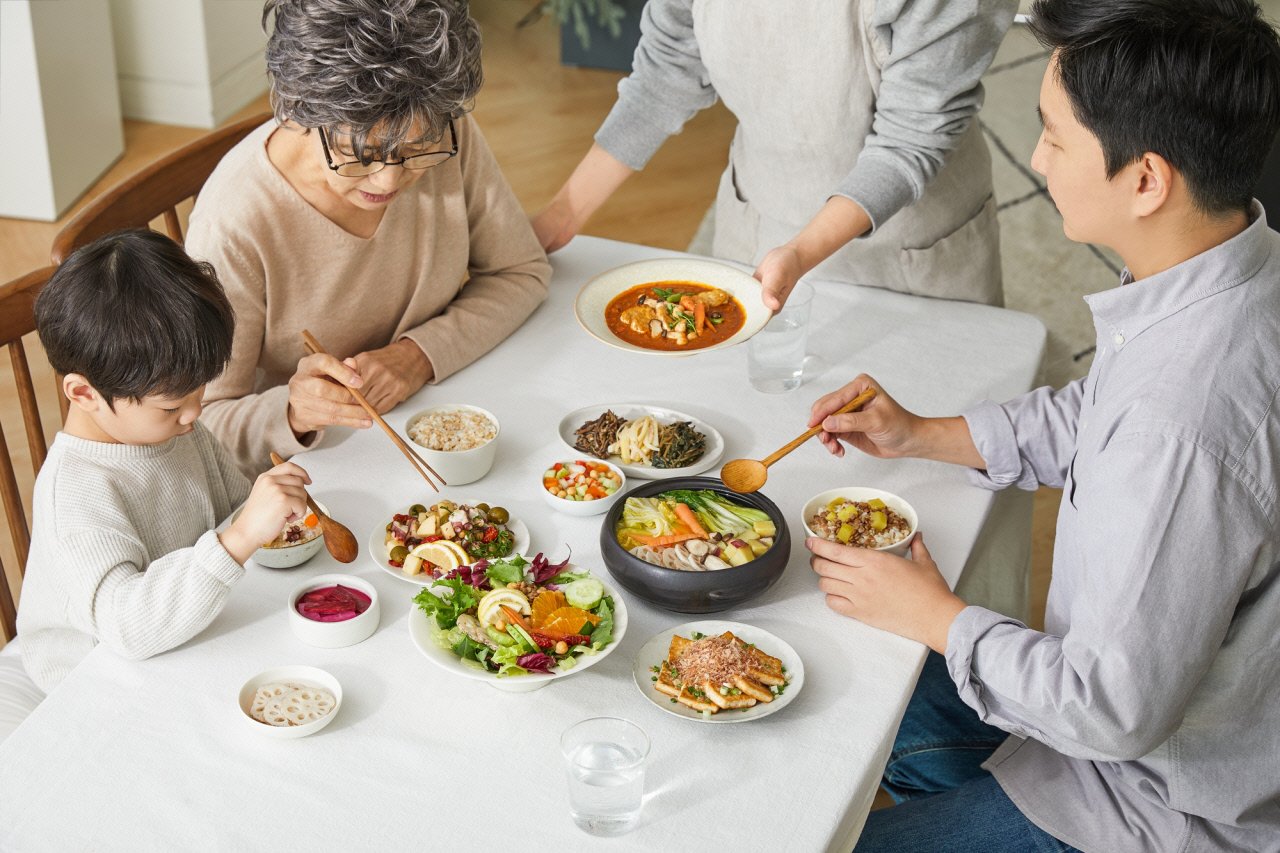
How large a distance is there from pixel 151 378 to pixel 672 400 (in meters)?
0.77

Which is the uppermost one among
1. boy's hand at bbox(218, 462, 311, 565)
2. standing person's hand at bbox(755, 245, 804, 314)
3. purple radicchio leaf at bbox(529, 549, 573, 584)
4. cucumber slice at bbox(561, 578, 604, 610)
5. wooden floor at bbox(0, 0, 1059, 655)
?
standing person's hand at bbox(755, 245, 804, 314)

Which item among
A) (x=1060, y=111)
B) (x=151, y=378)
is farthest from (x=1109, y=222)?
(x=151, y=378)

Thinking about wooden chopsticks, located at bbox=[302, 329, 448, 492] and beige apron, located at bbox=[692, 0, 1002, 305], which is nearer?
wooden chopsticks, located at bbox=[302, 329, 448, 492]

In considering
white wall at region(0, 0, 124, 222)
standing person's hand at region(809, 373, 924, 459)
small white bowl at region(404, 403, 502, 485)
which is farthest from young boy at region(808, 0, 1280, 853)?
white wall at region(0, 0, 124, 222)

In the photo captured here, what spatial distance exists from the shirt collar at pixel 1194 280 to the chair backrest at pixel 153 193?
138cm

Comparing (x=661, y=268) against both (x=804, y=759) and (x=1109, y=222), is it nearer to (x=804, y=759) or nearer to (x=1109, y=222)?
(x=1109, y=222)

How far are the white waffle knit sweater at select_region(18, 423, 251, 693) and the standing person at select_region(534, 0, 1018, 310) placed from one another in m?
0.86

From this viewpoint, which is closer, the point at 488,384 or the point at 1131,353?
the point at 1131,353

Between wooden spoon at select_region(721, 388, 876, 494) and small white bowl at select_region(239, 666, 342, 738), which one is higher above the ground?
wooden spoon at select_region(721, 388, 876, 494)

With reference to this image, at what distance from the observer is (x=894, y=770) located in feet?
6.06

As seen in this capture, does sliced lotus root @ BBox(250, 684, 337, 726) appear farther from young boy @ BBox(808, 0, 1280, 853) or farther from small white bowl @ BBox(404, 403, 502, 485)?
young boy @ BBox(808, 0, 1280, 853)

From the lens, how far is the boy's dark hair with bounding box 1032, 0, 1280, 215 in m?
1.27

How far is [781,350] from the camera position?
197 cm

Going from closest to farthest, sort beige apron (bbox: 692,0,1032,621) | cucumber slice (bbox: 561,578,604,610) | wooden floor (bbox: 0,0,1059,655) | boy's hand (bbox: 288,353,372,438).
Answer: cucumber slice (bbox: 561,578,604,610)
boy's hand (bbox: 288,353,372,438)
beige apron (bbox: 692,0,1032,621)
wooden floor (bbox: 0,0,1059,655)
